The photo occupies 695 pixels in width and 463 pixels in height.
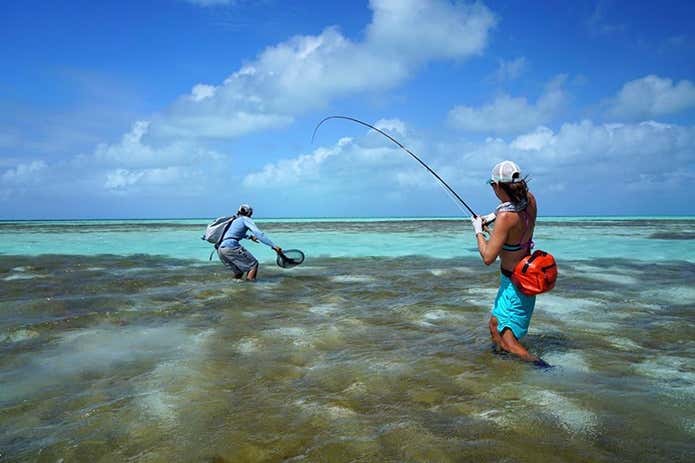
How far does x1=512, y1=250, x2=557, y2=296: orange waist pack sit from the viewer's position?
16.1 feet

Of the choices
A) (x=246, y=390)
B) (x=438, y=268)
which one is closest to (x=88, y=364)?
(x=246, y=390)

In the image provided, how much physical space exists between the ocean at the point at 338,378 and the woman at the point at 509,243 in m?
0.36

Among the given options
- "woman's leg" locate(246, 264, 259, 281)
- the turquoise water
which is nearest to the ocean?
"woman's leg" locate(246, 264, 259, 281)

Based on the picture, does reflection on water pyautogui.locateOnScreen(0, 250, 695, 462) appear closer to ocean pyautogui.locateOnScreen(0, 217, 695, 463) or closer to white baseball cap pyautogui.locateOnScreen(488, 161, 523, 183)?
ocean pyautogui.locateOnScreen(0, 217, 695, 463)

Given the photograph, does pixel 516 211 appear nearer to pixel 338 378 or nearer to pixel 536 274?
pixel 536 274

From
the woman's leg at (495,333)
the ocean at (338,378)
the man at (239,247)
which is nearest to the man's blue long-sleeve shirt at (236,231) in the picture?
the man at (239,247)

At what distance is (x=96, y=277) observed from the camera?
13.3 metres

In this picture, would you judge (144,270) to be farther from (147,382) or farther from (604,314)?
(604,314)

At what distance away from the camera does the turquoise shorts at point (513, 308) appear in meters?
5.22

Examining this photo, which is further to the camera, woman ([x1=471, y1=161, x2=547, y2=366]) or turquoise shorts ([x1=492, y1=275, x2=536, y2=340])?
turquoise shorts ([x1=492, y1=275, x2=536, y2=340])

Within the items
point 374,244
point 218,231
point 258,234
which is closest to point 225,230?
point 218,231

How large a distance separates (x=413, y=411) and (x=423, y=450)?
2.37 ft

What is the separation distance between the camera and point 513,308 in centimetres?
527

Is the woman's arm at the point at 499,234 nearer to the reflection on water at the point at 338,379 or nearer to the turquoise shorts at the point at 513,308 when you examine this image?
the turquoise shorts at the point at 513,308
